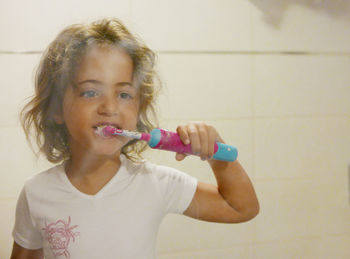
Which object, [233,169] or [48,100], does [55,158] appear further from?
[233,169]

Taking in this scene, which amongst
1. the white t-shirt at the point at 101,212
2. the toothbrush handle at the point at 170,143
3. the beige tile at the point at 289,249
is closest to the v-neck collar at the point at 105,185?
the white t-shirt at the point at 101,212

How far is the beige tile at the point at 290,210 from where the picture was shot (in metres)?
0.80

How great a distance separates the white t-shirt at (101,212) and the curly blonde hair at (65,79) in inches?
1.6

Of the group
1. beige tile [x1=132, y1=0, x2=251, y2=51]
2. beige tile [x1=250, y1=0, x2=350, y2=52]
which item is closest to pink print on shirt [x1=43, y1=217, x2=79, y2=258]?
beige tile [x1=132, y1=0, x2=251, y2=51]

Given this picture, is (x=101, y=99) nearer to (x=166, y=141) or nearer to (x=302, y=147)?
(x=166, y=141)

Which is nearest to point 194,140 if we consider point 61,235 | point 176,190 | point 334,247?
point 176,190

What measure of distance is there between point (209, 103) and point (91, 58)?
0.82ft

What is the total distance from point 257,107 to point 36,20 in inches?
16.5

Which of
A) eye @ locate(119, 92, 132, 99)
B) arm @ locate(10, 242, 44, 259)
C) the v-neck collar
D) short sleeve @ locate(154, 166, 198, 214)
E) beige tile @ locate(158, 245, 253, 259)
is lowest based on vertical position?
beige tile @ locate(158, 245, 253, 259)

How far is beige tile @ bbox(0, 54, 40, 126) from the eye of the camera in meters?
0.63

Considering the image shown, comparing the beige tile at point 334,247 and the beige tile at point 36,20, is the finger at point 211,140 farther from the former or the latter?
the beige tile at point 334,247

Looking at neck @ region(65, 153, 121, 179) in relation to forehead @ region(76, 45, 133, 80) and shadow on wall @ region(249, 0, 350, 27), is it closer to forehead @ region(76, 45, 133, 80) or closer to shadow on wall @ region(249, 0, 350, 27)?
forehead @ region(76, 45, 133, 80)

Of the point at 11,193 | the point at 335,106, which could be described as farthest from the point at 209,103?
the point at 11,193

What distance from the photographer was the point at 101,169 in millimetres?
635
